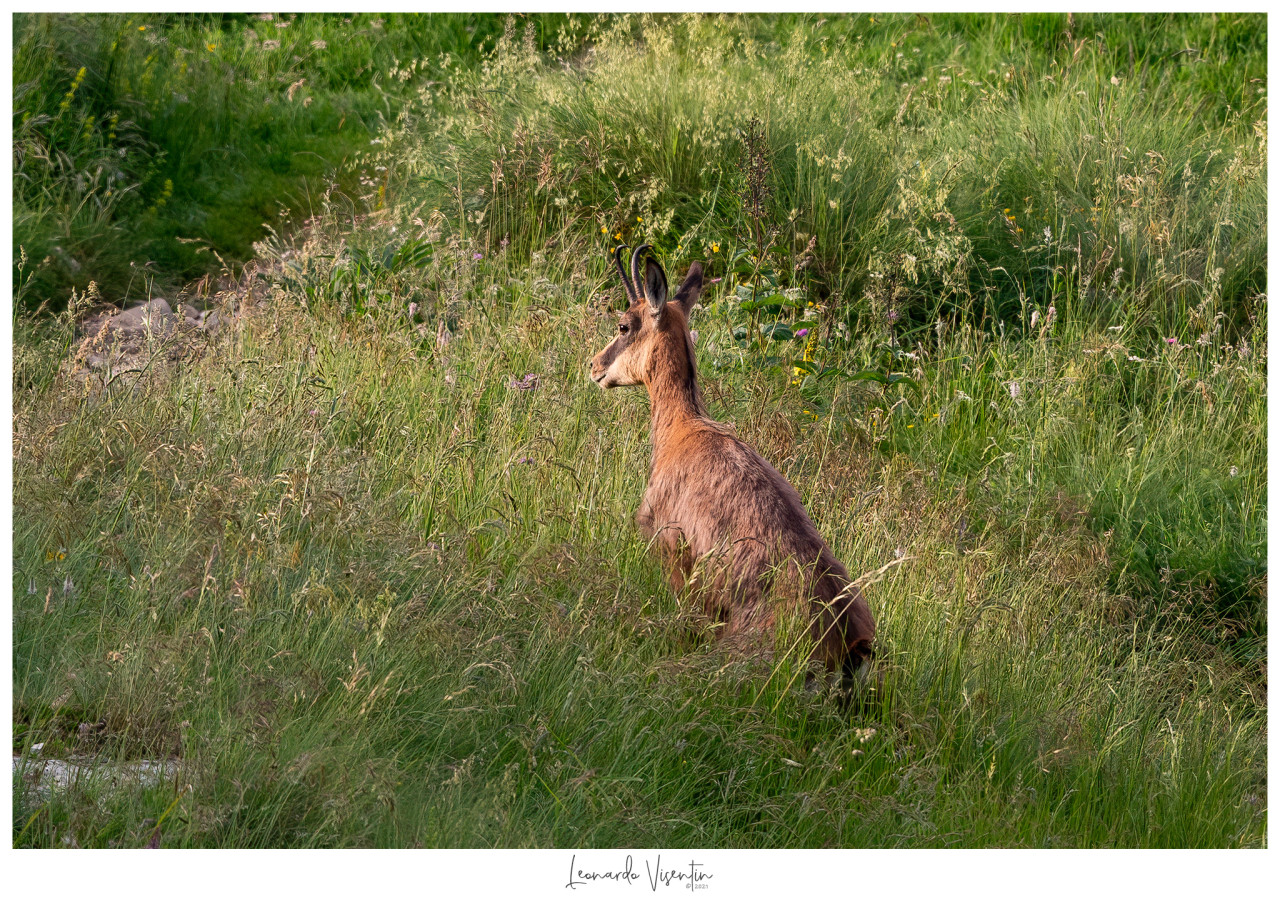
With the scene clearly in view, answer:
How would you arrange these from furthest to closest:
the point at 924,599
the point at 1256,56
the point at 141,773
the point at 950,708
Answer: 1. the point at 1256,56
2. the point at 924,599
3. the point at 950,708
4. the point at 141,773

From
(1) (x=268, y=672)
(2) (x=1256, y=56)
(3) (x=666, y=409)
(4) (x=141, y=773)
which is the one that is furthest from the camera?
(2) (x=1256, y=56)

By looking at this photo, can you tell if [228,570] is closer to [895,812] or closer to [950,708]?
[895,812]

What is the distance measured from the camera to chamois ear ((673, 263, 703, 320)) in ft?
17.0

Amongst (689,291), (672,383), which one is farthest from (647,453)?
(689,291)

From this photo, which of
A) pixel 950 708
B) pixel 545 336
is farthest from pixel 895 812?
pixel 545 336

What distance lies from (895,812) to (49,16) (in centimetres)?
837

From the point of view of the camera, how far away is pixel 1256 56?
31.1 feet

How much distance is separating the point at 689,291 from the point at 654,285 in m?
0.39

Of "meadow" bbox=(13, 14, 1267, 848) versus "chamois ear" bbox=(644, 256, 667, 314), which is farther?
"chamois ear" bbox=(644, 256, 667, 314)

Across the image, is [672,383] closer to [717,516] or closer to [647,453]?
[647,453]

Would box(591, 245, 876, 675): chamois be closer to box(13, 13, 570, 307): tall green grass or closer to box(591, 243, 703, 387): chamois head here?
box(591, 243, 703, 387): chamois head
